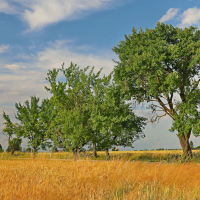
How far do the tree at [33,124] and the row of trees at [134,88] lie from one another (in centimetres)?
1001

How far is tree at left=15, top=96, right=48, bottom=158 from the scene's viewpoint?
115ft

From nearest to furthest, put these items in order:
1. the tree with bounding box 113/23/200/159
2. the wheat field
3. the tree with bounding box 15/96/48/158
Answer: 1. the wheat field
2. the tree with bounding box 113/23/200/159
3. the tree with bounding box 15/96/48/158

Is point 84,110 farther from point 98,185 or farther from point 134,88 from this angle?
point 98,185

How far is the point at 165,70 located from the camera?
915 inches

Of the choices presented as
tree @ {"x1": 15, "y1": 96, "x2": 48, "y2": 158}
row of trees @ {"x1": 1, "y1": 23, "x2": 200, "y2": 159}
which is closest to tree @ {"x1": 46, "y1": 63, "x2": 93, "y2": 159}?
row of trees @ {"x1": 1, "y1": 23, "x2": 200, "y2": 159}

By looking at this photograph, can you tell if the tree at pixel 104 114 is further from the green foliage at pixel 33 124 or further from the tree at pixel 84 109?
the green foliage at pixel 33 124

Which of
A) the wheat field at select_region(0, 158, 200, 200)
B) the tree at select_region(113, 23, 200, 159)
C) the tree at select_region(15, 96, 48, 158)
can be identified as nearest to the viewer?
the wheat field at select_region(0, 158, 200, 200)

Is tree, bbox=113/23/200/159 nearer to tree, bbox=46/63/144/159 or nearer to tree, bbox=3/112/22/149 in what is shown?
tree, bbox=46/63/144/159

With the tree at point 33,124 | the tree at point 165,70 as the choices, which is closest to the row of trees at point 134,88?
the tree at point 165,70

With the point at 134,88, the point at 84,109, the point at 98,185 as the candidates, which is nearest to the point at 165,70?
the point at 134,88

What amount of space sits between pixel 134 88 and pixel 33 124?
18322 millimetres

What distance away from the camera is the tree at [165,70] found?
67.3 ft

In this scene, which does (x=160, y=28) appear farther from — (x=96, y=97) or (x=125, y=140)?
(x=125, y=140)

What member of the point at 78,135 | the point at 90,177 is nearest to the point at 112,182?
the point at 90,177
